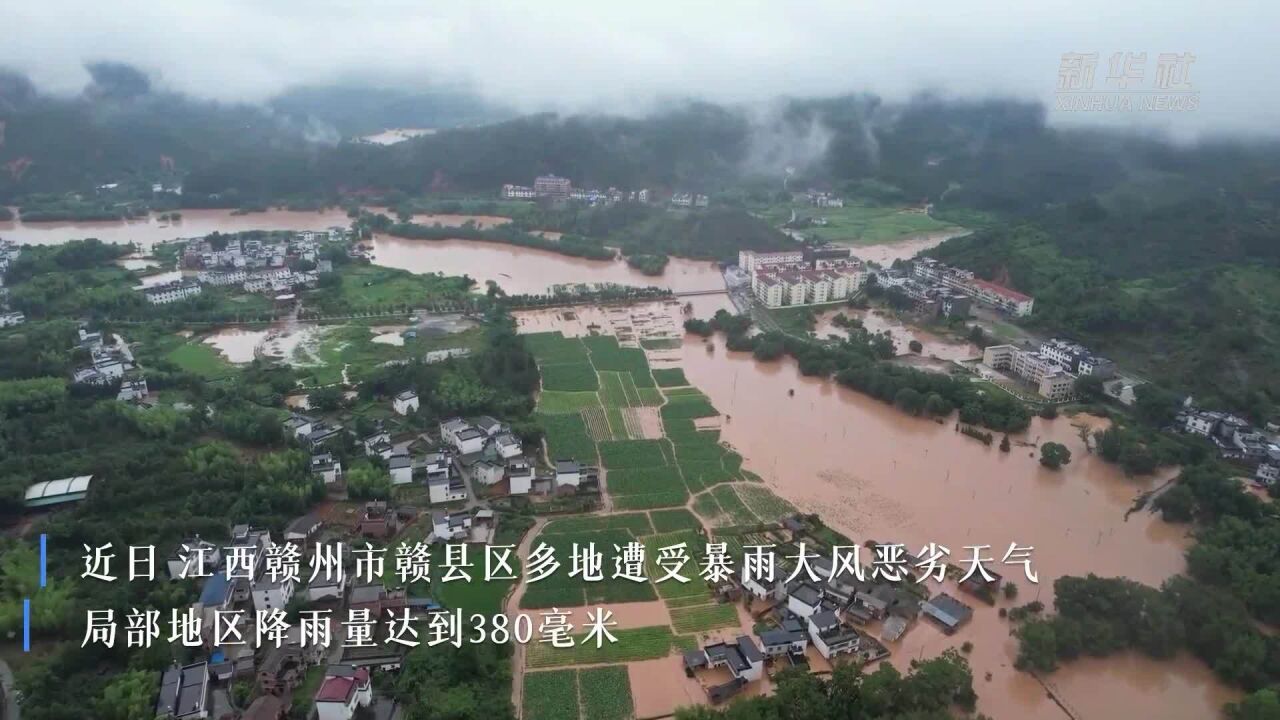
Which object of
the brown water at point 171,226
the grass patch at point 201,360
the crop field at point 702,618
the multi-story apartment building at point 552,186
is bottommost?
the crop field at point 702,618

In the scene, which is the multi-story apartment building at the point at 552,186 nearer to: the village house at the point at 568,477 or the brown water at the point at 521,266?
the brown water at the point at 521,266

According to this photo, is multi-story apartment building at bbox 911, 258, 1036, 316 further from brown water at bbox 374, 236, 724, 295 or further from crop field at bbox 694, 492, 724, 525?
crop field at bbox 694, 492, 724, 525

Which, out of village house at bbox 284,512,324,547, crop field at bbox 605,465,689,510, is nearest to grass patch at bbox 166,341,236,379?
village house at bbox 284,512,324,547

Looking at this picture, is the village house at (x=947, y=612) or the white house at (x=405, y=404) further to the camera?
the white house at (x=405, y=404)

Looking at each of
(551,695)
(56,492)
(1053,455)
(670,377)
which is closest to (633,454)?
(670,377)

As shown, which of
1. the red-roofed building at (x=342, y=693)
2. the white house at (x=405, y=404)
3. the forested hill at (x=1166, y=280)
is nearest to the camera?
the red-roofed building at (x=342, y=693)

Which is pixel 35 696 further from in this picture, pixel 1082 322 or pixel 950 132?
pixel 950 132

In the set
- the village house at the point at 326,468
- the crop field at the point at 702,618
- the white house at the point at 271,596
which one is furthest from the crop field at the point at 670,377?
the white house at the point at 271,596
